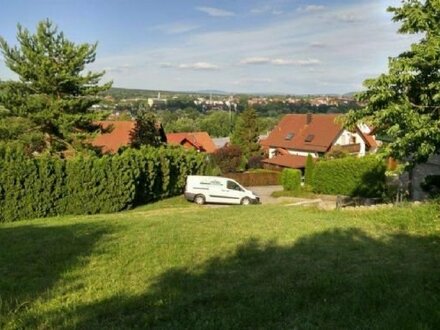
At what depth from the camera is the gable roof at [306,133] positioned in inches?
2368

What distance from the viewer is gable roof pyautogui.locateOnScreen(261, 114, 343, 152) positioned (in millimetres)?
60159

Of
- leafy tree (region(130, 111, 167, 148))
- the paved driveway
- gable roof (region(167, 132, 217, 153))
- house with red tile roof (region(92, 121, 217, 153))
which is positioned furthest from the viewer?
gable roof (region(167, 132, 217, 153))

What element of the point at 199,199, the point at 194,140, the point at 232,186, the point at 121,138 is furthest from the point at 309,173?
the point at 194,140

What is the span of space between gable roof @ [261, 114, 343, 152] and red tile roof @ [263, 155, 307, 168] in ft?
11.3

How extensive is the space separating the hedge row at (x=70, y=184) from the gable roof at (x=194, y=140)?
34.8 meters

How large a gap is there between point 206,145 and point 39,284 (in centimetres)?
6391

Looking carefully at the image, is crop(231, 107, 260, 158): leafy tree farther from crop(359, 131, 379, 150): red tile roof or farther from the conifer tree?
the conifer tree

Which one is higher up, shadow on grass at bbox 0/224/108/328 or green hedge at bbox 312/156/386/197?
shadow on grass at bbox 0/224/108/328

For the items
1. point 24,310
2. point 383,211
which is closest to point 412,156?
point 383,211

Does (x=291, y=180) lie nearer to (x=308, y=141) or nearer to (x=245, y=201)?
(x=245, y=201)

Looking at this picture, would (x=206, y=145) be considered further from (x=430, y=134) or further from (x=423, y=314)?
(x=423, y=314)

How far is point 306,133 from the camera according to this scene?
209 ft

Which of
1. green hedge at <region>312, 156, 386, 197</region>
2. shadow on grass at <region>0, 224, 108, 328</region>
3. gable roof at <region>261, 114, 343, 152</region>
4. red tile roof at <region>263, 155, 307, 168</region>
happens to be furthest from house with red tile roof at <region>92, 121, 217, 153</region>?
shadow on grass at <region>0, 224, 108, 328</region>

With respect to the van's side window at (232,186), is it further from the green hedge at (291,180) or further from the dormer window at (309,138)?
the dormer window at (309,138)
